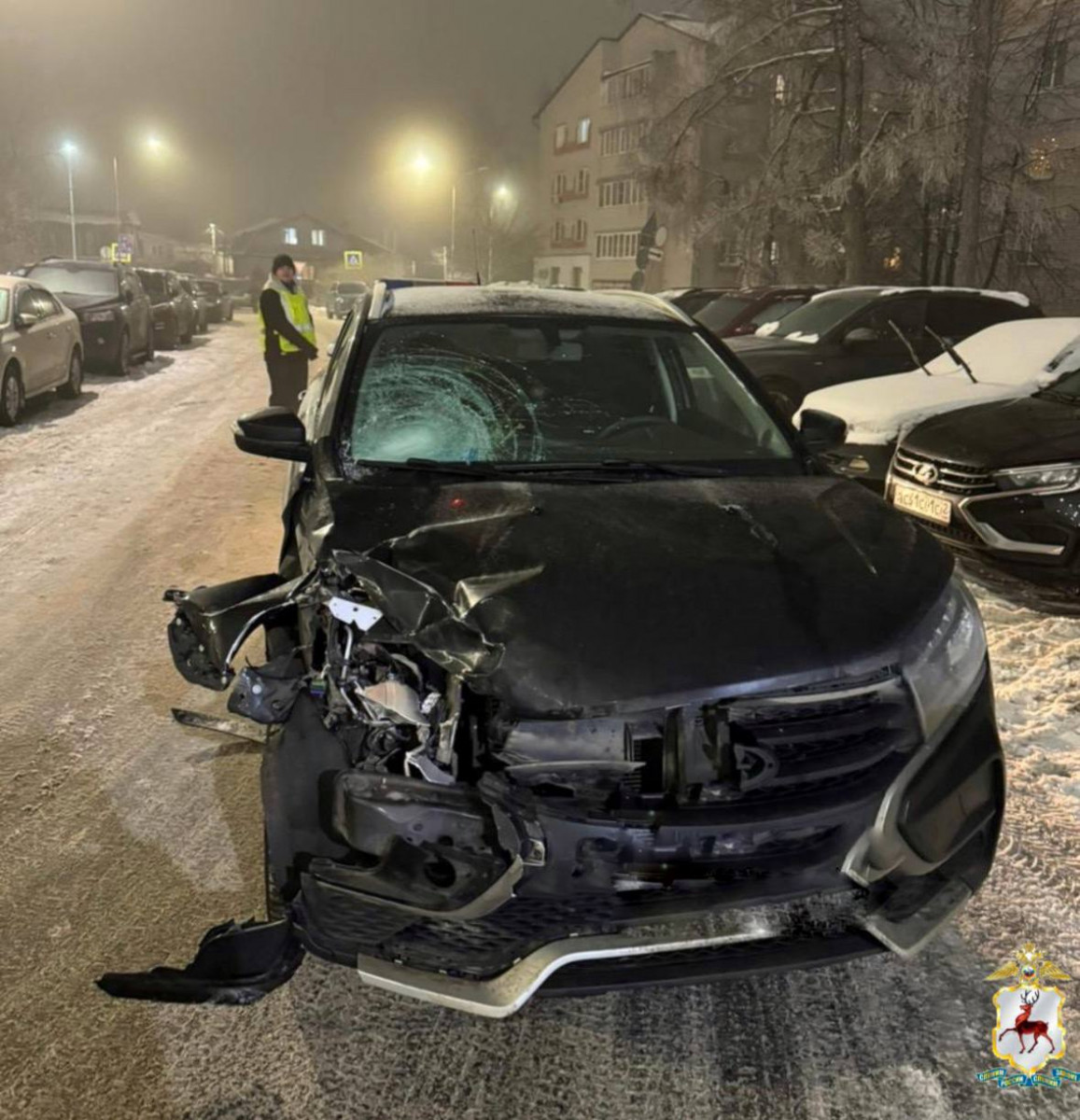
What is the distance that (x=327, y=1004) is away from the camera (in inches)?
100

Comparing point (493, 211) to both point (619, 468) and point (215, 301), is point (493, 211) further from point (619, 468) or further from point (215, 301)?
point (619, 468)

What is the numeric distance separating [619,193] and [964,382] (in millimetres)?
51549

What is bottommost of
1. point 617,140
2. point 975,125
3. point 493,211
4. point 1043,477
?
point 1043,477

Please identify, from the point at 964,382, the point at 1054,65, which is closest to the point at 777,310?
the point at 964,382

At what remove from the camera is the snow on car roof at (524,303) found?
409cm

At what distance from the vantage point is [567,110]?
61.1 meters

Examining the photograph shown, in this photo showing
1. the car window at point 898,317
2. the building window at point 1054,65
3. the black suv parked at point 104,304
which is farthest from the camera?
the building window at point 1054,65

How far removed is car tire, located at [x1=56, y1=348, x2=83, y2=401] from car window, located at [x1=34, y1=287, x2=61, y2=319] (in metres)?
0.61

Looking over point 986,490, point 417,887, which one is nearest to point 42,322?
point 986,490

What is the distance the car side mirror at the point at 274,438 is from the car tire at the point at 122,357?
1340cm

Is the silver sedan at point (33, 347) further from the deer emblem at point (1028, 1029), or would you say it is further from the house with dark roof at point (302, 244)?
the house with dark roof at point (302, 244)

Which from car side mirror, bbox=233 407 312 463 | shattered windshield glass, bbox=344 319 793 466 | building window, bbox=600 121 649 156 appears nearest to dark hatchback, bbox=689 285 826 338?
shattered windshield glass, bbox=344 319 793 466

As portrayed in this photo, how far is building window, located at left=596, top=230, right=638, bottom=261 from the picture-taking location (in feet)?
175

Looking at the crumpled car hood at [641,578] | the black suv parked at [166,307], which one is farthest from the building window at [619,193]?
the crumpled car hood at [641,578]
